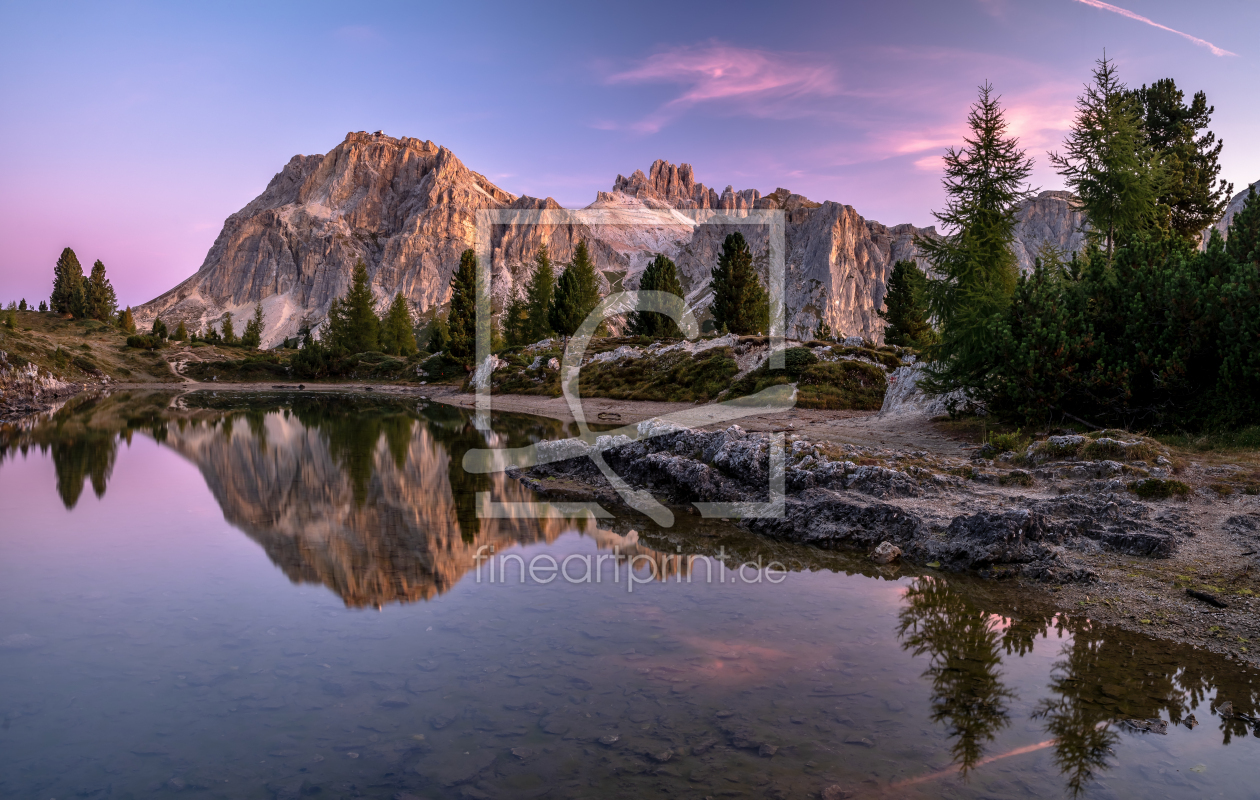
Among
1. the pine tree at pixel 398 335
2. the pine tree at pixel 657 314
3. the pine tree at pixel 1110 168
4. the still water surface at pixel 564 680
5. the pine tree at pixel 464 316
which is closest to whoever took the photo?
the still water surface at pixel 564 680

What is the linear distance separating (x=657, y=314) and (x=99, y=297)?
114804mm

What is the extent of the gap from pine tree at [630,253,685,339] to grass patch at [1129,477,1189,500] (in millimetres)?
A: 53443

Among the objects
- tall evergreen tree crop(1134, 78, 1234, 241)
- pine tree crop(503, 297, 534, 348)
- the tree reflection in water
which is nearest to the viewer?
the tree reflection in water

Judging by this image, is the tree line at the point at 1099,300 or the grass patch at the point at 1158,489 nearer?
the grass patch at the point at 1158,489

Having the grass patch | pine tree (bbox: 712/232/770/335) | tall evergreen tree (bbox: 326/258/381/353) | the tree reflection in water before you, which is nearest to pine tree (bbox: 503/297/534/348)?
tall evergreen tree (bbox: 326/258/381/353)

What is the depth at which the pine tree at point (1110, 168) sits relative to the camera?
25609mm

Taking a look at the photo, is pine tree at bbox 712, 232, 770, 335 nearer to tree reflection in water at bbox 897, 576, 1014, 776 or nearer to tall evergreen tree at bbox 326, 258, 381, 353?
tree reflection in water at bbox 897, 576, 1014, 776

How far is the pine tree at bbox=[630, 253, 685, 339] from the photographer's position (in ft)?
235

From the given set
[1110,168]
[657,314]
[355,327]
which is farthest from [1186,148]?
[355,327]

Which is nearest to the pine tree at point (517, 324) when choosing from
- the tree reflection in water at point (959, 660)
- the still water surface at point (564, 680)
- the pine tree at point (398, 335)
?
the pine tree at point (398, 335)

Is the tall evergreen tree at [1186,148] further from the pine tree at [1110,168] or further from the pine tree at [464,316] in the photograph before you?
the pine tree at [464,316]

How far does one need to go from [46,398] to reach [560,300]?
47438mm

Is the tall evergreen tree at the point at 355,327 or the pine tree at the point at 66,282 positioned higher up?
the pine tree at the point at 66,282

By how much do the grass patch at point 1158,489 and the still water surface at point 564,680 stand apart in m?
6.05
